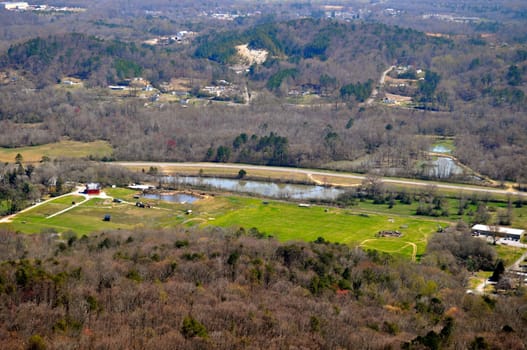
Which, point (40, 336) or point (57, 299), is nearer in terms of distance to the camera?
point (40, 336)

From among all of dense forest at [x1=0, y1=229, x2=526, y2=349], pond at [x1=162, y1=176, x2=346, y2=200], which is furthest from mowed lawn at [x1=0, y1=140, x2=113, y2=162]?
dense forest at [x1=0, y1=229, x2=526, y2=349]

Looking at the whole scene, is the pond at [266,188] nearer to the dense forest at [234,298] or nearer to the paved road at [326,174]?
the paved road at [326,174]

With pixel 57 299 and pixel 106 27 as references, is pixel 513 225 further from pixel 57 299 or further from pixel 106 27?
pixel 106 27

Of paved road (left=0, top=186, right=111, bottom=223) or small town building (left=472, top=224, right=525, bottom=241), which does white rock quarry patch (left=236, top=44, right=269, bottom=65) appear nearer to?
paved road (left=0, top=186, right=111, bottom=223)

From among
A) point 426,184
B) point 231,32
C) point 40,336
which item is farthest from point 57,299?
point 231,32

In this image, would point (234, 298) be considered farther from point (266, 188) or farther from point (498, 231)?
point (266, 188)

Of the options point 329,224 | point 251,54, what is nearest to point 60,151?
point 329,224

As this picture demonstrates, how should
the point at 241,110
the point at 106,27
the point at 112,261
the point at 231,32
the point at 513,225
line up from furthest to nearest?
the point at 106,27 → the point at 231,32 → the point at 241,110 → the point at 513,225 → the point at 112,261
